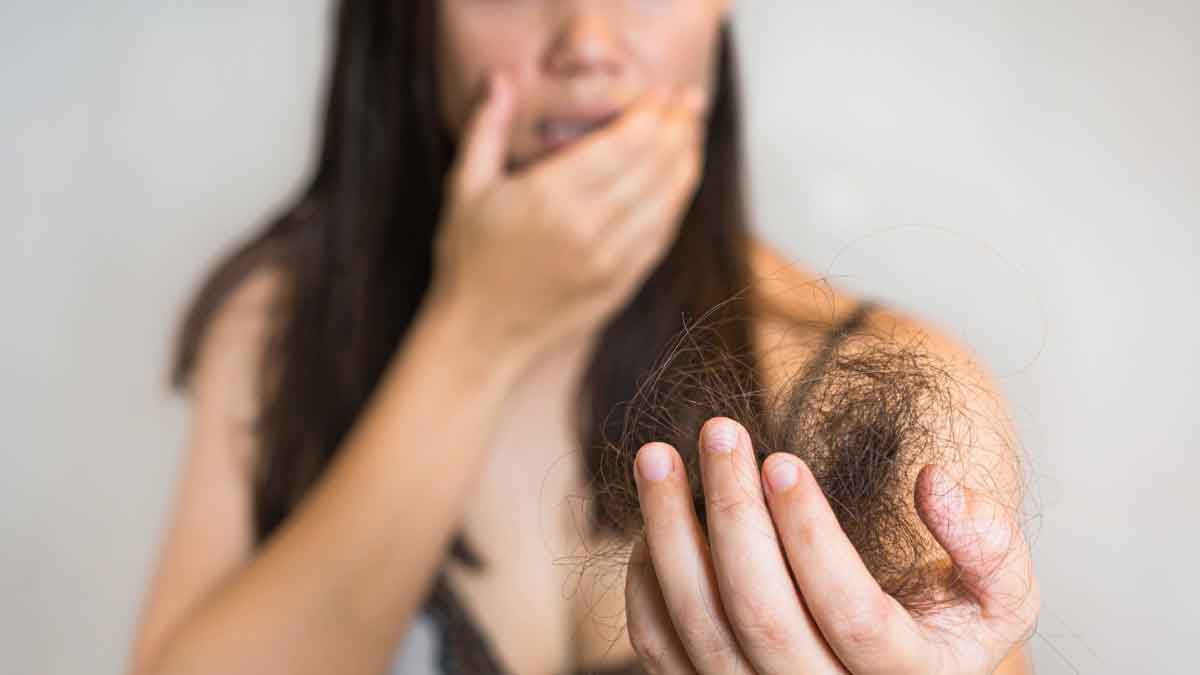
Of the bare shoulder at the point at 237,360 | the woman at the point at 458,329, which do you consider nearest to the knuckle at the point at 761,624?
the woman at the point at 458,329

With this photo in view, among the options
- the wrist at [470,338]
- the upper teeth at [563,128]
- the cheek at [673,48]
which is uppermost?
the cheek at [673,48]

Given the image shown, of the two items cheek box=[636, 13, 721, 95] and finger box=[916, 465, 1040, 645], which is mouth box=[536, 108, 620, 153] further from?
finger box=[916, 465, 1040, 645]

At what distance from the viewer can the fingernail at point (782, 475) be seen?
0.23m

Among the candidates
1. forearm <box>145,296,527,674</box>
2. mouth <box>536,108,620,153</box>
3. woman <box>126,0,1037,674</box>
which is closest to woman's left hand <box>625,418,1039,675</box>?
woman <box>126,0,1037,674</box>

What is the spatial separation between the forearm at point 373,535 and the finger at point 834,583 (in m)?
0.36

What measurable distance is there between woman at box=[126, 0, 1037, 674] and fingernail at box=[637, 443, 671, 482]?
16 cm

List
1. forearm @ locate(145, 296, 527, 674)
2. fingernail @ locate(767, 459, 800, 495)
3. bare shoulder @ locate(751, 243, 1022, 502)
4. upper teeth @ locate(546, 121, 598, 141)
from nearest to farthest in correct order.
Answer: fingernail @ locate(767, 459, 800, 495)
bare shoulder @ locate(751, 243, 1022, 502)
forearm @ locate(145, 296, 527, 674)
upper teeth @ locate(546, 121, 598, 141)

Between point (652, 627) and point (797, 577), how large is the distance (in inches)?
2.5

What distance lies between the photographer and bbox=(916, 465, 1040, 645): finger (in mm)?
250

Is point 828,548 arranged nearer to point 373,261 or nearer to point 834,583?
point 834,583

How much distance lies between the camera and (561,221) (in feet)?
1.91

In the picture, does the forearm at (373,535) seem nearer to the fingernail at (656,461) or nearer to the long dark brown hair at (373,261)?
the long dark brown hair at (373,261)

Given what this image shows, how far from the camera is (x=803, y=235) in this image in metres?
0.76

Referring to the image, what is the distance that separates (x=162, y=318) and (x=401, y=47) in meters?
0.33
